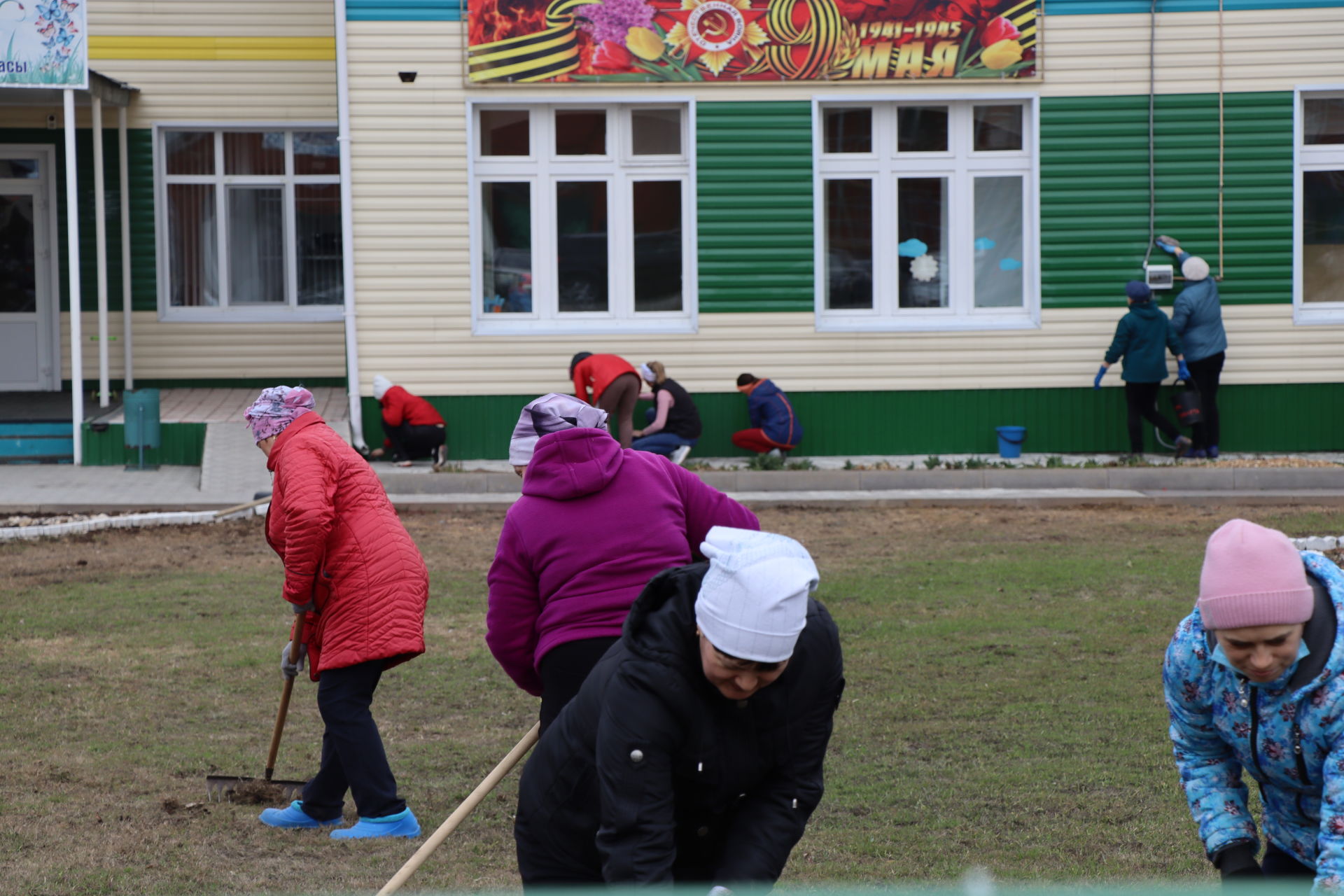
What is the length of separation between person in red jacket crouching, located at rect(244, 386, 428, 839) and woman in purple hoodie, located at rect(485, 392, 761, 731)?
4.19 feet

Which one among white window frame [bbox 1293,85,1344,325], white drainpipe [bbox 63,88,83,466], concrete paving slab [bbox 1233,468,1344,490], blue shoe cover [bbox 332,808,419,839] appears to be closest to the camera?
blue shoe cover [bbox 332,808,419,839]

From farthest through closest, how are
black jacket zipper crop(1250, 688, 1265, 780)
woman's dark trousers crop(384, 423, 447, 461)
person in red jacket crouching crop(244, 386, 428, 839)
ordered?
woman's dark trousers crop(384, 423, 447, 461) < person in red jacket crouching crop(244, 386, 428, 839) < black jacket zipper crop(1250, 688, 1265, 780)

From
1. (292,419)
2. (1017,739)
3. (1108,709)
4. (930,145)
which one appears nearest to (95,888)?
(292,419)

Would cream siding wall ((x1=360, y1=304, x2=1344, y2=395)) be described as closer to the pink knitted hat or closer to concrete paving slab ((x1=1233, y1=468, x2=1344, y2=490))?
concrete paving slab ((x1=1233, y1=468, x2=1344, y2=490))

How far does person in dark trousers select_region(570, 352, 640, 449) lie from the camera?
47.9ft

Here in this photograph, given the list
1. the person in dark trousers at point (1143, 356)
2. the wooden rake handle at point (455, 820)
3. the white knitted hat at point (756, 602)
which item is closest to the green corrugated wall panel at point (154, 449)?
the person in dark trousers at point (1143, 356)

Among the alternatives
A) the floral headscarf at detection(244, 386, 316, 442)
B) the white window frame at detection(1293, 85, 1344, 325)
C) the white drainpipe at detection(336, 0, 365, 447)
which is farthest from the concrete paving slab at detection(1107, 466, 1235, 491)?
the floral headscarf at detection(244, 386, 316, 442)

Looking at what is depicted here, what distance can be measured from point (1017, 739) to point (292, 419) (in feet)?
10.8

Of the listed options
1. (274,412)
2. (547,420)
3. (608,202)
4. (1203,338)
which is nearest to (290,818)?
(274,412)

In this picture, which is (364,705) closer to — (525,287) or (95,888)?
(95,888)

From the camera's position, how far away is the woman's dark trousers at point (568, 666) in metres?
4.18

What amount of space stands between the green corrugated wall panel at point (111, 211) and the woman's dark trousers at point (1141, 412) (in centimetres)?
1145

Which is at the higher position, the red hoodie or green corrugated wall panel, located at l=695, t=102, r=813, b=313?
green corrugated wall panel, located at l=695, t=102, r=813, b=313

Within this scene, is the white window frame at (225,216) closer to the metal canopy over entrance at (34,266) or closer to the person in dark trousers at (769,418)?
the metal canopy over entrance at (34,266)
